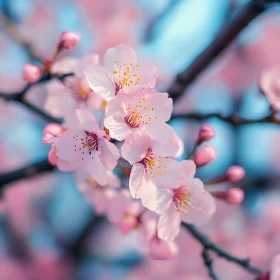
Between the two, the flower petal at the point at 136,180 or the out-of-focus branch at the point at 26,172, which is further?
the out-of-focus branch at the point at 26,172

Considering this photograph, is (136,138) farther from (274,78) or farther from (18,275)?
(18,275)

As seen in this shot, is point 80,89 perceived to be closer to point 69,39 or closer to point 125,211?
point 69,39

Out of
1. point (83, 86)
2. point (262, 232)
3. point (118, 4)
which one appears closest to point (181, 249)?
point (262, 232)

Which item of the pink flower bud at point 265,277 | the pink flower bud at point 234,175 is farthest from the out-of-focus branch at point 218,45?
the pink flower bud at point 265,277

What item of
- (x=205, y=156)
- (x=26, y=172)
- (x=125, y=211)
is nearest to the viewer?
(x=205, y=156)

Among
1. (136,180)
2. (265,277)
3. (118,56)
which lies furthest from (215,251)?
(118,56)

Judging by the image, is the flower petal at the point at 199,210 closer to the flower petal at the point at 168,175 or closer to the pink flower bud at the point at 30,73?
the flower petal at the point at 168,175
